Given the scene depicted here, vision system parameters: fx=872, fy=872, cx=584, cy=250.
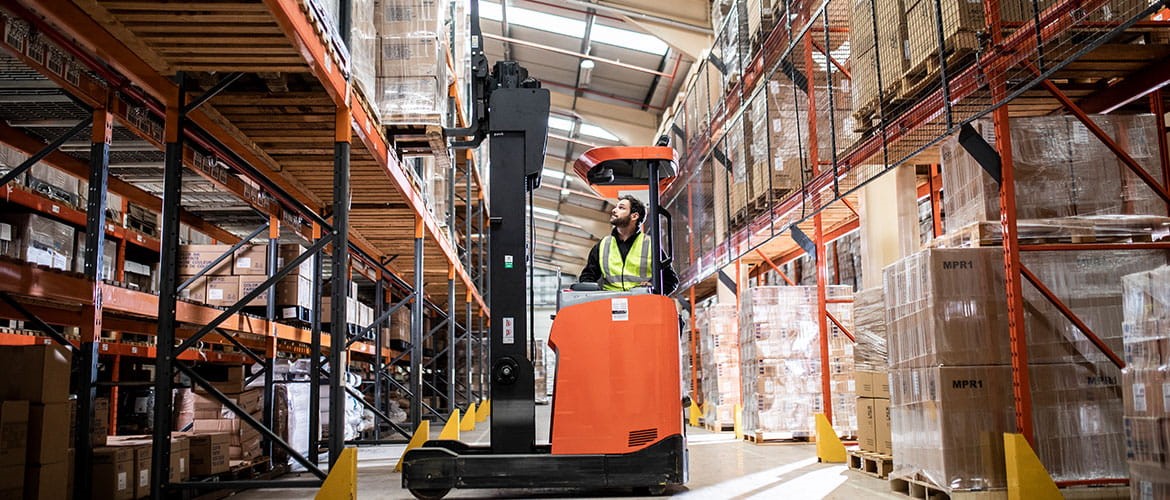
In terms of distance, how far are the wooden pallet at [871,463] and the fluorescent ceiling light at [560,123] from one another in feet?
47.6

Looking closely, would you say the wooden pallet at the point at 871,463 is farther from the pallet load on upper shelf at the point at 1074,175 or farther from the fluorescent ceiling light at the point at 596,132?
the fluorescent ceiling light at the point at 596,132

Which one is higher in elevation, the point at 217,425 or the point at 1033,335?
the point at 1033,335

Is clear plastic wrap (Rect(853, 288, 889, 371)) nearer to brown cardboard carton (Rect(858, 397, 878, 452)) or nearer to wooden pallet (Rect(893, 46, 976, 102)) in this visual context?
brown cardboard carton (Rect(858, 397, 878, 452))

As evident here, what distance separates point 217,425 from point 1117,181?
261 inches

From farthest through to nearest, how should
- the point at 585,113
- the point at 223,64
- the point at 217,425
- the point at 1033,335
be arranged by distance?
the point at 585,113 → the point at 217,425 → the point at 1033,335 → the point at 223,64

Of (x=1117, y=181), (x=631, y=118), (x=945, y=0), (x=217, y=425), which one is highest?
(x=631, y=118)

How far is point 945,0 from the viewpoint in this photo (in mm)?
5379

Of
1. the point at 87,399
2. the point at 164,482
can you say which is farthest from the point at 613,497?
the point at 87,399

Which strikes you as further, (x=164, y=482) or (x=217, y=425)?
(x=217, y=425)

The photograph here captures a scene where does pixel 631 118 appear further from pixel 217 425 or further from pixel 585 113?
pixel 217 425

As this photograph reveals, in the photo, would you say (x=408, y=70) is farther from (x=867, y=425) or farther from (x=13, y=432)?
(x=867, y=425)

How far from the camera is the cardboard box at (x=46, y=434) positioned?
13.7 feet

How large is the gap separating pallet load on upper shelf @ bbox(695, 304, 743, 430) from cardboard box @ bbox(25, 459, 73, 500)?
385 inches

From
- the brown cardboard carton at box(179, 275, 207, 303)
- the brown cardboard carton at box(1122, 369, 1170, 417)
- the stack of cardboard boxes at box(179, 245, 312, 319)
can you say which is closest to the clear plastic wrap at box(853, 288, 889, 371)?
the brown cardboard carton at box(1122, 369, 1170, 417)
